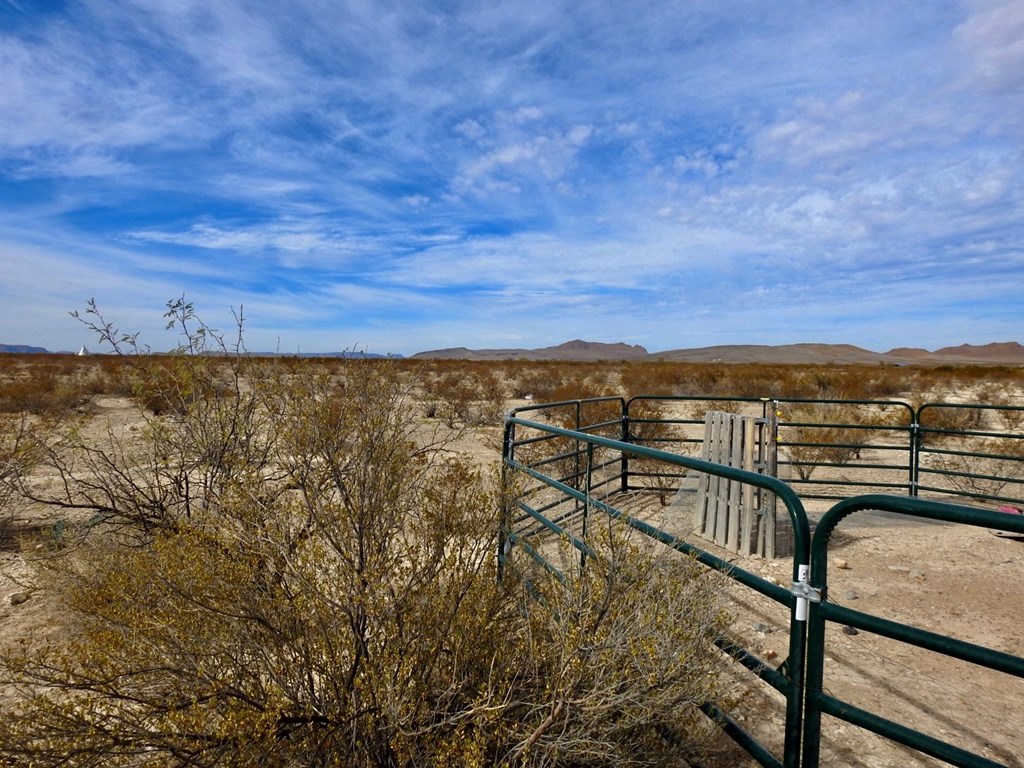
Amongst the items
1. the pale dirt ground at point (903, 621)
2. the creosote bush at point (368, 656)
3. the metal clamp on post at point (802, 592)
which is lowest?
the pale dirt ground at point (903, 621)

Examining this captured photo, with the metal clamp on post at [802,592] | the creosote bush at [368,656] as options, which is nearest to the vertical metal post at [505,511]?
the creosote bush at [368,656]

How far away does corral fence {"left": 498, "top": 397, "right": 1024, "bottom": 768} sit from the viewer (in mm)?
1575

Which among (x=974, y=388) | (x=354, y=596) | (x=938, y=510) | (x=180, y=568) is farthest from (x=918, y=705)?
(x=974, y=388)

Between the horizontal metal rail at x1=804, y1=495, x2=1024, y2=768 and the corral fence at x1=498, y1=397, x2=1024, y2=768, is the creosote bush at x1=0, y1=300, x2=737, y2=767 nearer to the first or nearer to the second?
the corral fence at x1=498, y1=397, x2=1024, y2=768

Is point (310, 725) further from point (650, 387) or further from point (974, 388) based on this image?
point (974, 388)

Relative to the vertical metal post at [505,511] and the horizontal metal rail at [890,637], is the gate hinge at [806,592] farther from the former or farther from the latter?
the vertical metal post at [505,511]

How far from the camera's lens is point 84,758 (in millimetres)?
1970

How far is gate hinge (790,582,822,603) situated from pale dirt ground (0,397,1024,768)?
1771 mm

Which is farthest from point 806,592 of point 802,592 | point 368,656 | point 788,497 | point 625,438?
point 625,438

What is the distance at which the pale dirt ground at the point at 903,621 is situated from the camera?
3141mm

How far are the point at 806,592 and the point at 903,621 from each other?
3.58 m

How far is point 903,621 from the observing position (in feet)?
14.4

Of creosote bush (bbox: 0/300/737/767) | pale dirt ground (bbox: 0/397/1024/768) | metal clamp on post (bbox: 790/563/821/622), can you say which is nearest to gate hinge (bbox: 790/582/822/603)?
metal clamp on post (bbox: 790/563/821/622)

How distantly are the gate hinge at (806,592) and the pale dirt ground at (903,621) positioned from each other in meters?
1.77
